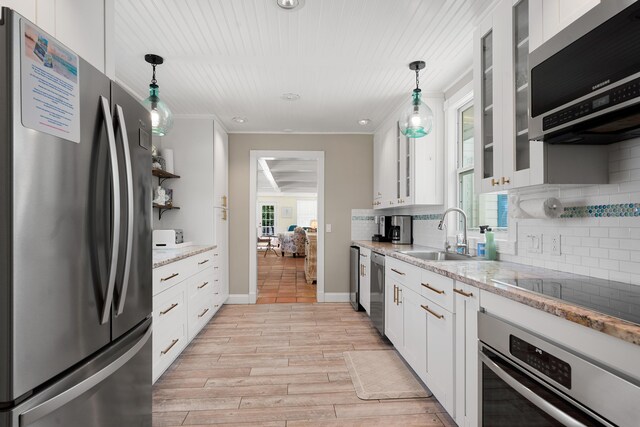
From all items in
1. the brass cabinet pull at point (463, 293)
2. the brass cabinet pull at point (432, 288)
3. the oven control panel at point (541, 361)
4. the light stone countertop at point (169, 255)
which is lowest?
the oven control panel at point (541, 361)

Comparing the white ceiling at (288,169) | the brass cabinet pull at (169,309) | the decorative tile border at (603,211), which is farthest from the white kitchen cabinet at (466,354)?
the white ceiling at (288,169)

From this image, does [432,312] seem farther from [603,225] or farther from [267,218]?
[267,218]

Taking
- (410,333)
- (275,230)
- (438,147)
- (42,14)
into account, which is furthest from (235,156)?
(275,230)

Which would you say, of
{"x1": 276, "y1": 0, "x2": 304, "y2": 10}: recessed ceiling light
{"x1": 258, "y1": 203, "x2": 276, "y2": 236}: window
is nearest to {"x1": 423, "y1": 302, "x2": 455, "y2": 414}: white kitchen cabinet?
{"x1": 276, "y1": 0, "x2": 304, "y2": 10}: recessed ceiling light

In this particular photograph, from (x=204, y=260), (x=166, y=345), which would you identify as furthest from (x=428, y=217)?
(x=166, y=345)

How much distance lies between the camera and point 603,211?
162 cm

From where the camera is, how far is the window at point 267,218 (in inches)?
588

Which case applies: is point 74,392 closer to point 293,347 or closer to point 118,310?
point 118,310

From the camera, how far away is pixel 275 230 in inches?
587

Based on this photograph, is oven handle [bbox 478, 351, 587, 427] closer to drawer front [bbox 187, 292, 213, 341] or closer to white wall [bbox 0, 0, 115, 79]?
white wall [bbox 0, 0, 115, 79]

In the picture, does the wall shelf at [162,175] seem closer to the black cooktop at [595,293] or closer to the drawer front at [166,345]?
the drawer front at [166,345]

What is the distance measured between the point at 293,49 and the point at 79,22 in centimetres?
146

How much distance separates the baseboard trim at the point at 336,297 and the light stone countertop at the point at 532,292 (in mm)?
2522

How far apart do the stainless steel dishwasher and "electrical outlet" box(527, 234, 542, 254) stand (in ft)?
4.69
